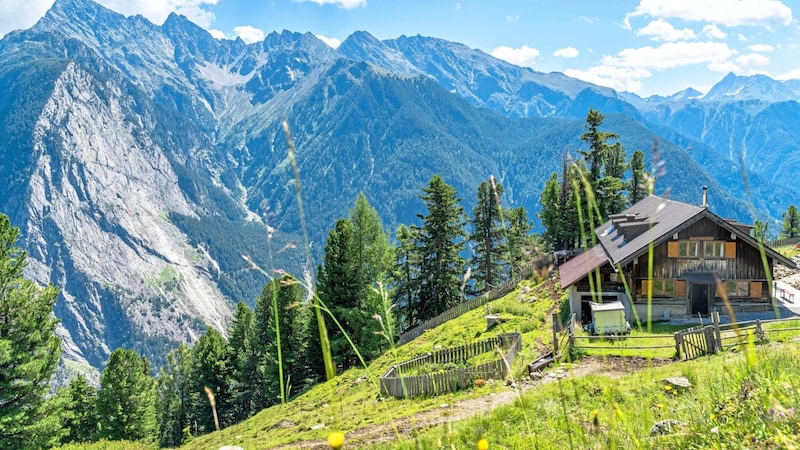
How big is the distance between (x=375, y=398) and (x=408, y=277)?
102 feet

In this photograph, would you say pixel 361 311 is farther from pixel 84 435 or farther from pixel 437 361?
pixel 84 435

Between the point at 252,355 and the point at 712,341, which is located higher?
the point at 712,341

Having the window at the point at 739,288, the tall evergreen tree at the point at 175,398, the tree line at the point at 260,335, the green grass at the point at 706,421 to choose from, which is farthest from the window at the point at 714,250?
the tall evergreen tree at the point at 175,398

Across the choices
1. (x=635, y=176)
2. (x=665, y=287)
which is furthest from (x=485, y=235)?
(x=665, y=287)

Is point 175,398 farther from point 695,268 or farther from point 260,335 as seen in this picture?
point 695,268

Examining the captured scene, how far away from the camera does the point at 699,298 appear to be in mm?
30891

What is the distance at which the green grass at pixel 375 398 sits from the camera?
1758 cm

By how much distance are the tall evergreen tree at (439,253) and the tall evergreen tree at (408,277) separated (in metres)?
1.00

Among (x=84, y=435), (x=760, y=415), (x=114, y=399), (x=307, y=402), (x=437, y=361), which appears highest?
(x=760, y=415)

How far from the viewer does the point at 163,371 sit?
72.1 metres

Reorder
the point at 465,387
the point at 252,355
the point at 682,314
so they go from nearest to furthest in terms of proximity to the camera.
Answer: the point at 465,387, the point at 682,314, the point at 252,355

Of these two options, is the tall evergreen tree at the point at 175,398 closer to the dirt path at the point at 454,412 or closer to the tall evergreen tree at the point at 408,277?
the tall evergreen tree at the point at 408,277

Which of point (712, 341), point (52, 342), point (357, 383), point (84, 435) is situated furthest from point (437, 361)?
point (84, 435)

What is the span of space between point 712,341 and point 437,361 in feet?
41.0
